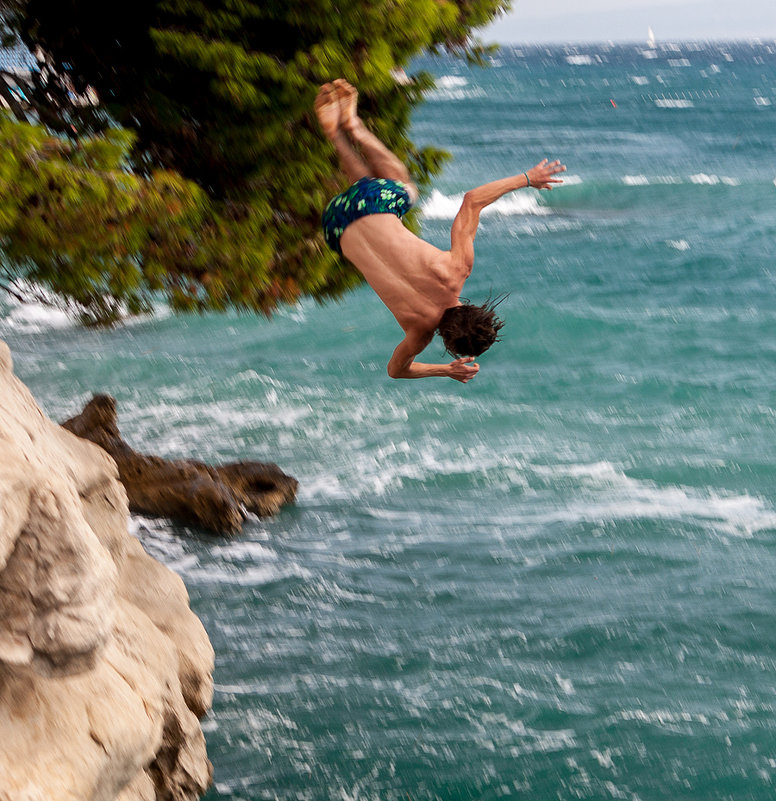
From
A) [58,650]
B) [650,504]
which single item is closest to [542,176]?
[58,650]

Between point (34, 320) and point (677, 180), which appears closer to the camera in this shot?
point (34, 320)


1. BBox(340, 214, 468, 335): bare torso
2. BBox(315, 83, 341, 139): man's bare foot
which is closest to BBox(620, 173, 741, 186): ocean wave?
BBox(315, 83, 341, 139): man's bare foot

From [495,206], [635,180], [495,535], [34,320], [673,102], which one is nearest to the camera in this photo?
[495,535]

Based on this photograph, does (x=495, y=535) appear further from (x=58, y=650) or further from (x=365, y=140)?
(x=58, y=650)

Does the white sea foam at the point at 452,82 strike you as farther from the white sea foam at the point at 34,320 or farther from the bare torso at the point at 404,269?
the bare torso at the point at 404,269

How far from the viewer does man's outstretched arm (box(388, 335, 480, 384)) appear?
550cm

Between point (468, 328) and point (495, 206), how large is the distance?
3308 cm

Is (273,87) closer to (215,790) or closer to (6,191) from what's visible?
(6,191)

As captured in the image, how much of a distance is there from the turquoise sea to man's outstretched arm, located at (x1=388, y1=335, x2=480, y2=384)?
3921 mm

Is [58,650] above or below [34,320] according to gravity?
above

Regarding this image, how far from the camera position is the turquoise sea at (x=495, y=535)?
866 cm

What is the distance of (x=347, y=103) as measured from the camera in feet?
18.3

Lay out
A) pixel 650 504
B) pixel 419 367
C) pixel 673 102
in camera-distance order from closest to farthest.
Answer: pixel 419 367
pixel 650 504
pixel 673 102

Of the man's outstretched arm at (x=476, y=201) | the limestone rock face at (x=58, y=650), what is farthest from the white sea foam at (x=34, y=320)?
the man's outstretched arm at (x=476, y=201)
